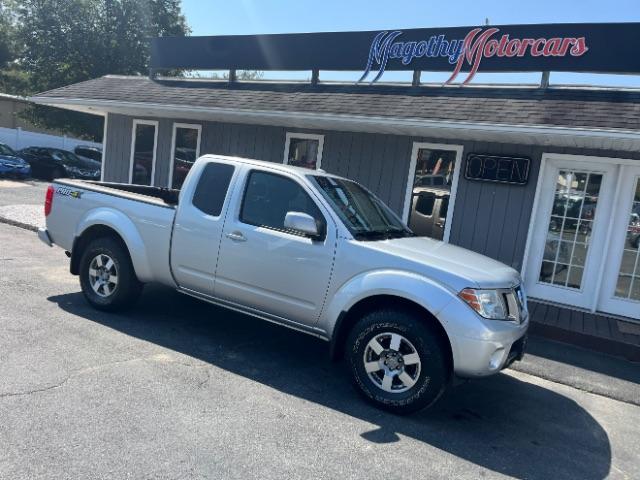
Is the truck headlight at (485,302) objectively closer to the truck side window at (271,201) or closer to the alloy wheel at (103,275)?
the truck side window at (271,201)

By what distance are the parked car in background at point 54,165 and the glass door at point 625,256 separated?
20.7m

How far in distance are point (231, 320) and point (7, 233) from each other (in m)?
6.12

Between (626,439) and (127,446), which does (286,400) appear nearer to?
(127,446)

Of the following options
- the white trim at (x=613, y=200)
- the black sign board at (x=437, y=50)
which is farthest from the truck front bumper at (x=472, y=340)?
the black sign board at (x=437, y=50)

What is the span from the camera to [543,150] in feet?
26.8

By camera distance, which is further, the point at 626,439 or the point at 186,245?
the point at 186,245

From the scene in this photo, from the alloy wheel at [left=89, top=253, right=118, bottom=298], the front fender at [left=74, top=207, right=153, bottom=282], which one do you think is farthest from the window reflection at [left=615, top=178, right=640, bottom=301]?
the alloy wheel at [left=89, top=253, right=118, bottom=298]

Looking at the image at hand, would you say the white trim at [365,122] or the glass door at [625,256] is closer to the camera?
the white trim at [365,122]

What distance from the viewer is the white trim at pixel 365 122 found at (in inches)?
271

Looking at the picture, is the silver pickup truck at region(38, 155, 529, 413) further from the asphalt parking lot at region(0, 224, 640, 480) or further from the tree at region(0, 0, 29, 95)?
the tree at region(0, 0, 29, 95)

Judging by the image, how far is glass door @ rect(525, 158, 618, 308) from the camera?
8.01m

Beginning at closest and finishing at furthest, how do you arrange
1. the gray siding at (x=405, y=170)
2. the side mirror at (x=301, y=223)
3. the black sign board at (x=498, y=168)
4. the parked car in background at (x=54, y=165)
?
the side mirror at (x=301, y=223)
the black sign board at (x=498, y=168)
the gray siding at (x=405, y=170)
the parked car in background at (x=54, y=165)

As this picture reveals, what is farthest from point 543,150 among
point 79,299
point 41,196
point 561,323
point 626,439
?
point 41,196

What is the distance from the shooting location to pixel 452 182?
8852 mm
